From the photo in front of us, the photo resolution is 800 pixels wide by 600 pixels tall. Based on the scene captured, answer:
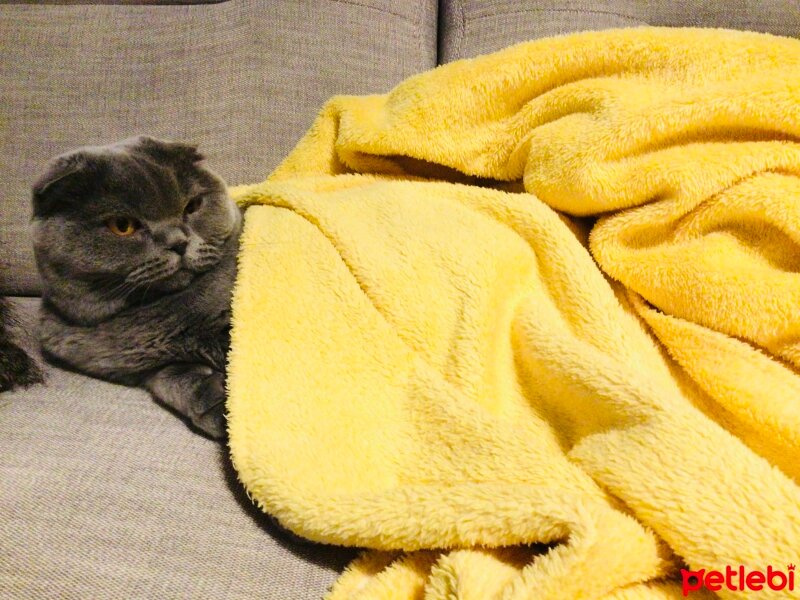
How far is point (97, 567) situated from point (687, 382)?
0.64 metres

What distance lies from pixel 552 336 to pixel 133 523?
0.47 meters

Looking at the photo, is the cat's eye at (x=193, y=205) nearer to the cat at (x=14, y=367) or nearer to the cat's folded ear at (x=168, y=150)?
Answer: the cat's folded ear at (x=168, y=150)

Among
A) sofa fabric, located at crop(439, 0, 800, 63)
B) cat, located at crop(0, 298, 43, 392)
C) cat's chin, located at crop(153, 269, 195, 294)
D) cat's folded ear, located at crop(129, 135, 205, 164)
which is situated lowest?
cat, located at crop(0, 298, 43, 392)

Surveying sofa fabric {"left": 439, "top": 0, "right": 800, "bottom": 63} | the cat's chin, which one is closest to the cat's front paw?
the cat's chin

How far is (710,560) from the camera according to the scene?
44 cm

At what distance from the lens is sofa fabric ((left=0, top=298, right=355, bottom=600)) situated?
519 millimetres

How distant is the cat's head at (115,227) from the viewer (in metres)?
0.74

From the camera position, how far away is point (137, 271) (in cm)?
75

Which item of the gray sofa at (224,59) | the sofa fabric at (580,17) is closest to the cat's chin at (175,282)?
the gray sofa at (224,59)

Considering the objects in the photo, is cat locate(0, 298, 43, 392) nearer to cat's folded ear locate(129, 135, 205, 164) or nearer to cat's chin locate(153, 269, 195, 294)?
cat's chin locate(153, 269, 195, 294)

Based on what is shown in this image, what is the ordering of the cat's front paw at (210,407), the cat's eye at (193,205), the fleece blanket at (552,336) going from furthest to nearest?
the cat's eye at (193,205) → the cat's front paw at (210,407) → the fleece blanket at (552,336)

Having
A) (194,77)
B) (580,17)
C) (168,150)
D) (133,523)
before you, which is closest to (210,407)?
(133,523)

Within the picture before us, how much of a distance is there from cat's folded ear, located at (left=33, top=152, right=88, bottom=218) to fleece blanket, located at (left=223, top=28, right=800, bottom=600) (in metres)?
0.22

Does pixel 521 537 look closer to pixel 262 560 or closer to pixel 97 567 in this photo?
pixel 262 560
